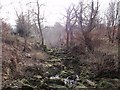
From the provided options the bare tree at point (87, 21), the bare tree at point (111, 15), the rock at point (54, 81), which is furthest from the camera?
the bare tree at point (111, 15)

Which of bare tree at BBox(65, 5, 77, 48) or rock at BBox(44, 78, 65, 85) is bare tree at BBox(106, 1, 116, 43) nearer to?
bare tree at BBox(65, 5, 77, 48)

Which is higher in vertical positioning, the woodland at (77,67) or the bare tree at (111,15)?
the bare tree at (111,15)

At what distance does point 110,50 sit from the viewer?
1619cm

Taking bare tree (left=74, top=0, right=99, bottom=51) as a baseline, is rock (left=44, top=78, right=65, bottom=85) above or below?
below

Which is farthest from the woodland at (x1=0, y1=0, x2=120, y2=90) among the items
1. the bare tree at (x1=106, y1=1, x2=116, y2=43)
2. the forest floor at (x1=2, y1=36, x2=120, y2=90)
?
the bare tree at (x1=106, y1=1, x2=116, y2=43)

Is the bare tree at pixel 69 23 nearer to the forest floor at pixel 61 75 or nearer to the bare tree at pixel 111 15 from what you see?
the bare tree at pixel 111 15

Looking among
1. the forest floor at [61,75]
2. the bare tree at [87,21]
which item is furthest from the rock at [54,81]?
the bare tree at [87,21]

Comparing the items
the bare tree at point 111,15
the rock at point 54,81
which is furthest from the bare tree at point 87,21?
the rock at point 54,81

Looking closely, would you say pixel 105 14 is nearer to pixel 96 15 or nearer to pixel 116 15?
pixel 116 15

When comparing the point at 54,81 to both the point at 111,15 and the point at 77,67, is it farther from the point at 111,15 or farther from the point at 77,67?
the point at 111,15

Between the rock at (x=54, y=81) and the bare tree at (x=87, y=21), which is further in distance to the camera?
the bare tree at (x=87, y=21)

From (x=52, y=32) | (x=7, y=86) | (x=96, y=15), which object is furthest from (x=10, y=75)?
(x=52, y=32)

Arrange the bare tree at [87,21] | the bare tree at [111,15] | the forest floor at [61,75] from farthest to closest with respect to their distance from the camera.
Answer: the bare tree at [111,15] < the bare tree at [87,21] < the forest floor at [61,75]

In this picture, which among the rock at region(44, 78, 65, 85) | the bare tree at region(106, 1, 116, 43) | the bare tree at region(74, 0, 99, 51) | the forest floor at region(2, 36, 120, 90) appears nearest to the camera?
the forest floor at region(2, 36, 120, 90)
